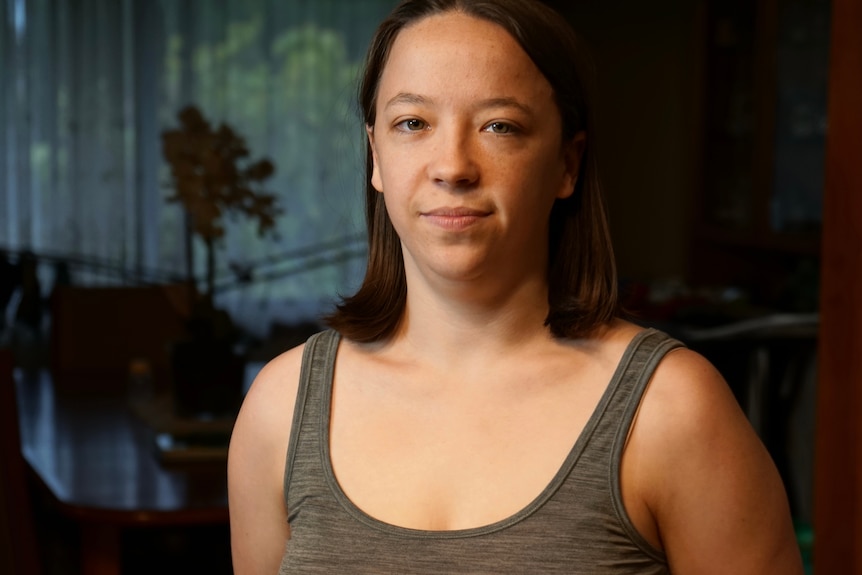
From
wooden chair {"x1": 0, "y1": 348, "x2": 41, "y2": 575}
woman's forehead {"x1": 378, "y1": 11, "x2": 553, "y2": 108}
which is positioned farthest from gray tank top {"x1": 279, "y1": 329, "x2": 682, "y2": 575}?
wooden chair {"x1": 0, "y1": 348, "x2": 41, "y2": 575}

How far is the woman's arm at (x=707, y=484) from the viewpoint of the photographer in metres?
1.09

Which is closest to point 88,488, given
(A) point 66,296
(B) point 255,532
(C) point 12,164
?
(B) point 255,532

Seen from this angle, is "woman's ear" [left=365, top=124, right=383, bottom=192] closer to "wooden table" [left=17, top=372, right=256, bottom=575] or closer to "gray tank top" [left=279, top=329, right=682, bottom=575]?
"gray tank top" [left=279, top=329, right=682, bottom=575]

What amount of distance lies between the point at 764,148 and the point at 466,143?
330 centimetres

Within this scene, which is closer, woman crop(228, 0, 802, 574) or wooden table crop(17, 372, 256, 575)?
woman crop(228, 0, 802, 574)

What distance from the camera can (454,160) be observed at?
1.09 meters

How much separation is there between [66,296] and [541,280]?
255 centimetres

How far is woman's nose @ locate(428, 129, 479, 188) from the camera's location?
42.8 inches

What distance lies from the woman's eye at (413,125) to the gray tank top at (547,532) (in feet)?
0.97

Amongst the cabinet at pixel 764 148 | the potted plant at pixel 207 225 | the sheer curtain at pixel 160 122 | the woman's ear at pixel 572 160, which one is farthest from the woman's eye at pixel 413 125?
the sheer curtain at pixel 160 122

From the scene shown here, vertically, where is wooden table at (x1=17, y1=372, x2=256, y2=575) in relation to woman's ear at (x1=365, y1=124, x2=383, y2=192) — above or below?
below

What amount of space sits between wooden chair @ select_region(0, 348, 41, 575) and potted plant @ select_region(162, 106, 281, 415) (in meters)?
0.41

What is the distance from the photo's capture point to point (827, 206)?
1.69 metres

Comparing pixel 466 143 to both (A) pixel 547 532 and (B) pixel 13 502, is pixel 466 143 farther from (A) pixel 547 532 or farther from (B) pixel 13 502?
(B) pixel 13 502
